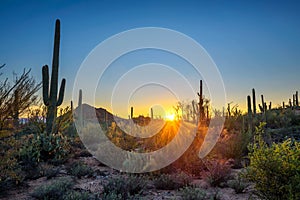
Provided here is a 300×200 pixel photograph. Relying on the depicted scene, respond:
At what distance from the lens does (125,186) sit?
5609 millimetres

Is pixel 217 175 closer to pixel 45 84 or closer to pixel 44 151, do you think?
pixel 44 151

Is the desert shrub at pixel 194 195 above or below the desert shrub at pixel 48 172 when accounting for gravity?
below

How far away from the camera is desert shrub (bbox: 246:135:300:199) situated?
13.2 feet

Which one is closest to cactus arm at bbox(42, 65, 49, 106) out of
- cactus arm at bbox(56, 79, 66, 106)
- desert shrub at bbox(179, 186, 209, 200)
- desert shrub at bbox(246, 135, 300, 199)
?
cactus arm at bbox(56, 79, 66, 106)

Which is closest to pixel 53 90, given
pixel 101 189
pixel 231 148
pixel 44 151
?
pixel 44 151

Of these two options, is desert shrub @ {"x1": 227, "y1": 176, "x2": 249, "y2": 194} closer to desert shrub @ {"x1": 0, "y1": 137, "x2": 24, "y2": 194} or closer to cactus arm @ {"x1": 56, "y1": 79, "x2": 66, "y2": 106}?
desert shrub @ {"x1": 0, "y1": 137, "x2": 24, "y2": 194}

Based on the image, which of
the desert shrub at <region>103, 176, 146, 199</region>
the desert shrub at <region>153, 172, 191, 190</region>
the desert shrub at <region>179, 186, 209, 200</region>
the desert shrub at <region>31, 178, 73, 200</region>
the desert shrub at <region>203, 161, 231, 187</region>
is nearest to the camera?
the desert shrub at <region>179, 186, 209, 200</region>

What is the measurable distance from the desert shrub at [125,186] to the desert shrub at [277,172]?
2.20 meters

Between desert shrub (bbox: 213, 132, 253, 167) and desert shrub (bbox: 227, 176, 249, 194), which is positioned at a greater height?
desert shrub (bbox: 213, 132, 253, 167)

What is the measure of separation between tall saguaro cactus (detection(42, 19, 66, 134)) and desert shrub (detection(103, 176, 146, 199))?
20.3 feet

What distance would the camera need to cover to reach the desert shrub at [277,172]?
404cm

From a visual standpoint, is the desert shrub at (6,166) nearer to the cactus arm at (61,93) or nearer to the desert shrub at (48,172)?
the desert shrub at (48,172)

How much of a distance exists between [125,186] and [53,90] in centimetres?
751

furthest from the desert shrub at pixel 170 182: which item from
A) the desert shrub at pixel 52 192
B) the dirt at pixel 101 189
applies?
the desert shrub at pixel 52 192
